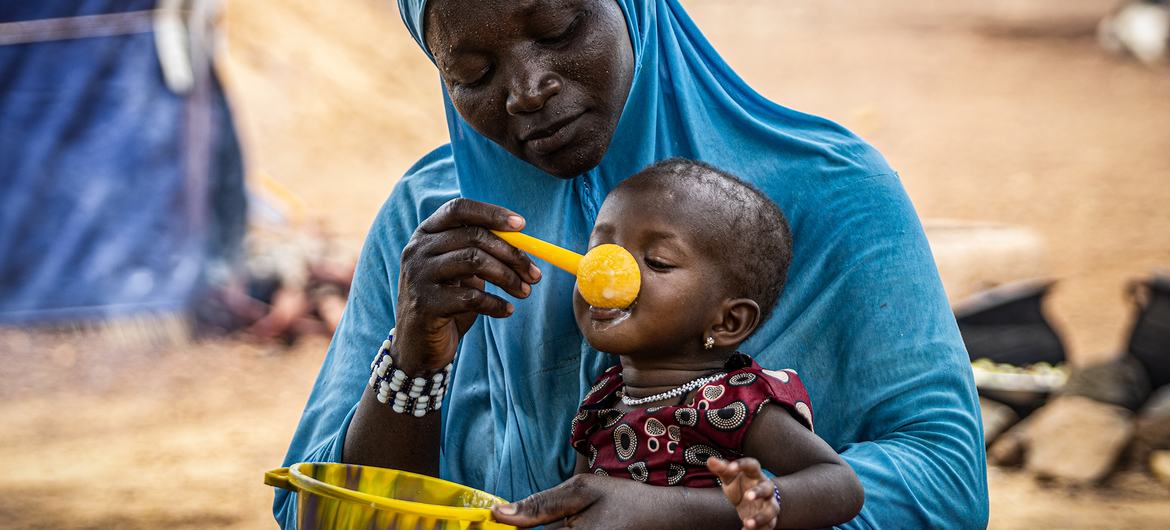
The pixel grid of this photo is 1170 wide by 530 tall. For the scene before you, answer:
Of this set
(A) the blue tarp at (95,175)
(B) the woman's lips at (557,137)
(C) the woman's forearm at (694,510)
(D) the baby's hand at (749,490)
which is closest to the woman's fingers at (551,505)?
(C) the woman's forearm at (694,510)

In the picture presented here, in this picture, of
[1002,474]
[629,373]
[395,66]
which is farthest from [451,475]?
[395,66]

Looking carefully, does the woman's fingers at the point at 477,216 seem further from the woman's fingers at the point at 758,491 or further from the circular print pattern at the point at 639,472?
the woman's fingers at the point at 758,491

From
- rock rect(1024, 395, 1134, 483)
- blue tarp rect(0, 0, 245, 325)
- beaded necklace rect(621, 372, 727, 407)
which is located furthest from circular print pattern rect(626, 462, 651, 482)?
blue tarp rect(0, 0, 245, 325)

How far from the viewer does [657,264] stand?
83.1 inches

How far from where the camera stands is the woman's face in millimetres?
2086

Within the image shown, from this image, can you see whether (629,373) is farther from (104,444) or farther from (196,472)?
(104,444)

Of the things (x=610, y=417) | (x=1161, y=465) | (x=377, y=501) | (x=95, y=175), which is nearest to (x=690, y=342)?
(x=610, y=417)

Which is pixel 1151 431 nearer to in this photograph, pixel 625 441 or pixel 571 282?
pixel 571 282

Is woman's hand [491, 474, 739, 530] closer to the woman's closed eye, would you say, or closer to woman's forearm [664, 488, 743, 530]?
woman's forearm [664, 488, 743, 530]

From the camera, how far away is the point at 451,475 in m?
2.45

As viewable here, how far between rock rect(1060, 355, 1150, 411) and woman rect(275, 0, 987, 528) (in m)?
4.96

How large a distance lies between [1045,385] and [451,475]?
5.14m

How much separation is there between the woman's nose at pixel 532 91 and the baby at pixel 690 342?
0.21 m

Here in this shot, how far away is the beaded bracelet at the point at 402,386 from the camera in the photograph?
2199 millimetres
